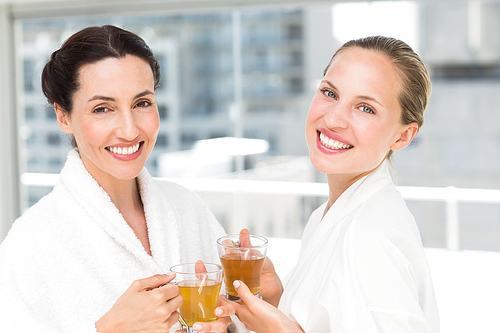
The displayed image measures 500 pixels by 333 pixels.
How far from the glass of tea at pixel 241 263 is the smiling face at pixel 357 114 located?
289 mm

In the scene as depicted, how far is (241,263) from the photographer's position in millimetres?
1252

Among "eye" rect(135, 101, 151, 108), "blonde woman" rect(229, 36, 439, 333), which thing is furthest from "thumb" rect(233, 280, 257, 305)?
"eye" rect(135, 101, 151, 108)

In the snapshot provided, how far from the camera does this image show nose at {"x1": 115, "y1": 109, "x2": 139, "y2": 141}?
1377mm

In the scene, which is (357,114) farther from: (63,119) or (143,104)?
(63,119)

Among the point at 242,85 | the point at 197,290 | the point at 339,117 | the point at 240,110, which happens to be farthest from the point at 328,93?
the point at 242,85

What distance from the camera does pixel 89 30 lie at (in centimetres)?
144

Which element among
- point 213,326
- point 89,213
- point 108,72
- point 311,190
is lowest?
point 311,190

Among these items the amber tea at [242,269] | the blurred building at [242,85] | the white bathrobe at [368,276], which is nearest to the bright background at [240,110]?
the blurred building at [242,85]

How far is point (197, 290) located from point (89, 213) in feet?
1.56

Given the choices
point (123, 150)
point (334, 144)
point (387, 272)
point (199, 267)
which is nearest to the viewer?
point (387, 272)

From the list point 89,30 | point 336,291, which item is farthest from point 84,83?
point 336,291

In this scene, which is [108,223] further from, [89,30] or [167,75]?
[167,75]

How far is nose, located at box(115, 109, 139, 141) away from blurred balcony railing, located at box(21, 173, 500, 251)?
9.99 feet

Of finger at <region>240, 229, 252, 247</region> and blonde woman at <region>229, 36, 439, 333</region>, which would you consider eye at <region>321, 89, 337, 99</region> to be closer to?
blonde woman at <region>229, 36, 439, 333</region>
